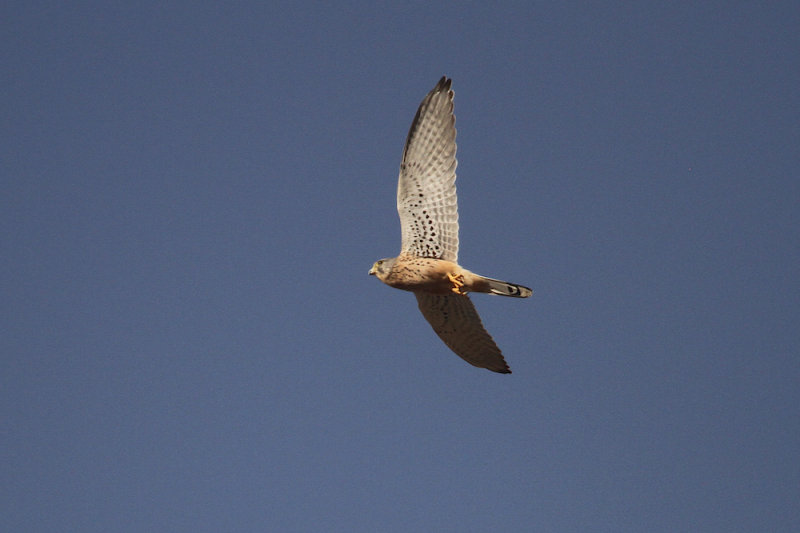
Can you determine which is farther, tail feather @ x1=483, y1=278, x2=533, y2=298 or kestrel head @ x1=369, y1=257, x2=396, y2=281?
kestrel head @ x1=369, y1=257, x2=396, y2=281

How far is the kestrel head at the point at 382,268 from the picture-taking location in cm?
718

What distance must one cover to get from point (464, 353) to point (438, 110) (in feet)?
6.48

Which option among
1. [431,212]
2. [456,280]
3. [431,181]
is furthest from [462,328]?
[431,181]

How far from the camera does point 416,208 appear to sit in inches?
283

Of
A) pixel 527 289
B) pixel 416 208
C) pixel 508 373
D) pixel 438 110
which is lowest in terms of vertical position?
pixel 508 373

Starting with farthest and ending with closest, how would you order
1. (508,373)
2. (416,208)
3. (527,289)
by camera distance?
(508,373), (416,208), (527,289)

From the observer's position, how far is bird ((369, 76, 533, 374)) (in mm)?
7016

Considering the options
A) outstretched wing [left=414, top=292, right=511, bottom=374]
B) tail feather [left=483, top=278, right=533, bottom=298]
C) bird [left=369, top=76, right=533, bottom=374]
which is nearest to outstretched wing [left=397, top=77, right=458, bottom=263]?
bird [left=369, top=76, right=533, bottom=374]

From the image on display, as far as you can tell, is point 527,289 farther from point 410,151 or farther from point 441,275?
point 410,151

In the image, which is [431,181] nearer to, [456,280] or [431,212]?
[431,212]

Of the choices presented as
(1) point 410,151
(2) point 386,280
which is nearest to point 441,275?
(2) point 386,280

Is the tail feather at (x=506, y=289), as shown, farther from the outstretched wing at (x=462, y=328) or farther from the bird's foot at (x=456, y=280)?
the outstretched wing at (x=462, y=328)

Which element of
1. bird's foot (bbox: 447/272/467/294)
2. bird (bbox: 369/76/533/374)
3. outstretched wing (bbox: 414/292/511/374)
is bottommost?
outstretched wing (bbox: 414/292/511/374)

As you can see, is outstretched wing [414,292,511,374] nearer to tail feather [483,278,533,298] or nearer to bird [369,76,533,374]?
bird [369,76,533,374]
